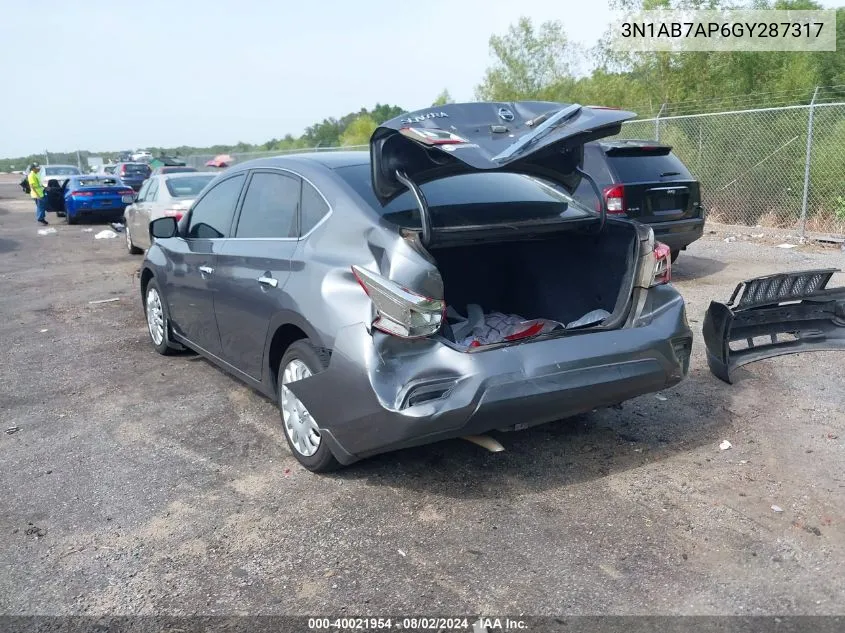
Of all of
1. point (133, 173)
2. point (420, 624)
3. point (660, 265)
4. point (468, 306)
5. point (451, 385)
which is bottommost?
point (420, 624)

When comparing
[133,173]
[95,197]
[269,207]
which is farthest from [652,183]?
[133,173]

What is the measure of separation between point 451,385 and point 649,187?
5962 millimetres

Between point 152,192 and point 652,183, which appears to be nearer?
point 652,183

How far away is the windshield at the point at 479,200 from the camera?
410 cm

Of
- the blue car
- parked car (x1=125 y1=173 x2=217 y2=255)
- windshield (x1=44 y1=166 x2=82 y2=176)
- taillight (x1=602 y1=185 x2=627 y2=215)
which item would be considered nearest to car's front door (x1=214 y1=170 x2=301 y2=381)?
taillight (x1=602 y1=185 x2=627 y2=215)

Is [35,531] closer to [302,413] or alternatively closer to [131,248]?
[302,413]

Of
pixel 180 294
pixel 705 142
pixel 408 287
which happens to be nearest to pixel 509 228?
pixel 408 287

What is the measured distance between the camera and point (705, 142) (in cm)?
1474

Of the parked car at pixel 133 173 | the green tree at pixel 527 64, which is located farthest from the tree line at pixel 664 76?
the parked car at pixel 133 173

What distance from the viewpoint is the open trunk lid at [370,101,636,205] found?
377 centimetres

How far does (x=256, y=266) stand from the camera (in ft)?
15.4

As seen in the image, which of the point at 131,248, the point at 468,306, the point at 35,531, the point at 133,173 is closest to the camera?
the point at 35,531

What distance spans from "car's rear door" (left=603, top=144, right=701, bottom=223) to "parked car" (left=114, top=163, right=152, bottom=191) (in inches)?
943

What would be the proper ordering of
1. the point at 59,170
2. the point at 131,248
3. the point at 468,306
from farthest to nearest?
the point at 59,170
the point at 131,248
the point at 468,306
